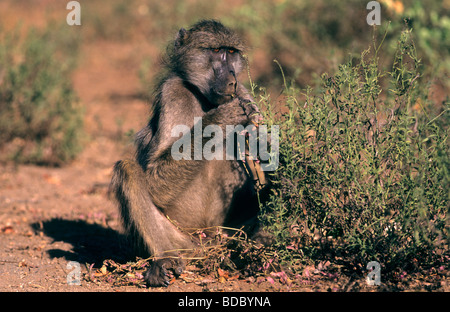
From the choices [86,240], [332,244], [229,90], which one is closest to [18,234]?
[86,240]

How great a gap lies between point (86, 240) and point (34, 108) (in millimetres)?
2960

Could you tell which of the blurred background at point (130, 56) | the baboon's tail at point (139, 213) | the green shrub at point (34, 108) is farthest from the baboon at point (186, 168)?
the green shrub at point (34, 108)

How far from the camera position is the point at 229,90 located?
146 inches

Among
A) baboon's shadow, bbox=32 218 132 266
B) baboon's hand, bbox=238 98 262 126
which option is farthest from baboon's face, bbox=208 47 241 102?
baboon's shadow, bbox=32 218 132 266

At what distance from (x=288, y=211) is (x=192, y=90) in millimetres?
1175

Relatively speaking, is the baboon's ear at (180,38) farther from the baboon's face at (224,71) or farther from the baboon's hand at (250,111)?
the baboon's hand at (250,111)

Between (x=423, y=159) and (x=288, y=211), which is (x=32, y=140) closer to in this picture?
(x=288, y=211)

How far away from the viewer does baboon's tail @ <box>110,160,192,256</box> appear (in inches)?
140

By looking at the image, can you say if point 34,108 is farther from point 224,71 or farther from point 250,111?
point 250,111

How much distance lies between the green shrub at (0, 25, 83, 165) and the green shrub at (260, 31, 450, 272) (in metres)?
4.47

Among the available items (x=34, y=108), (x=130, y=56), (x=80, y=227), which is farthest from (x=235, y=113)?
(x=130, y=56)

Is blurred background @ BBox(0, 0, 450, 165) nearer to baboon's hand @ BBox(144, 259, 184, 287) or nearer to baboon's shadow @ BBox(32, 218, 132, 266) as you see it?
baboon's shadow @ BBox(32, 218, 132, 266)

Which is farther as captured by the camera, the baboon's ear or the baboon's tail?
the baboon's ear

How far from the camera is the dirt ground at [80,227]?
338 centimetres
